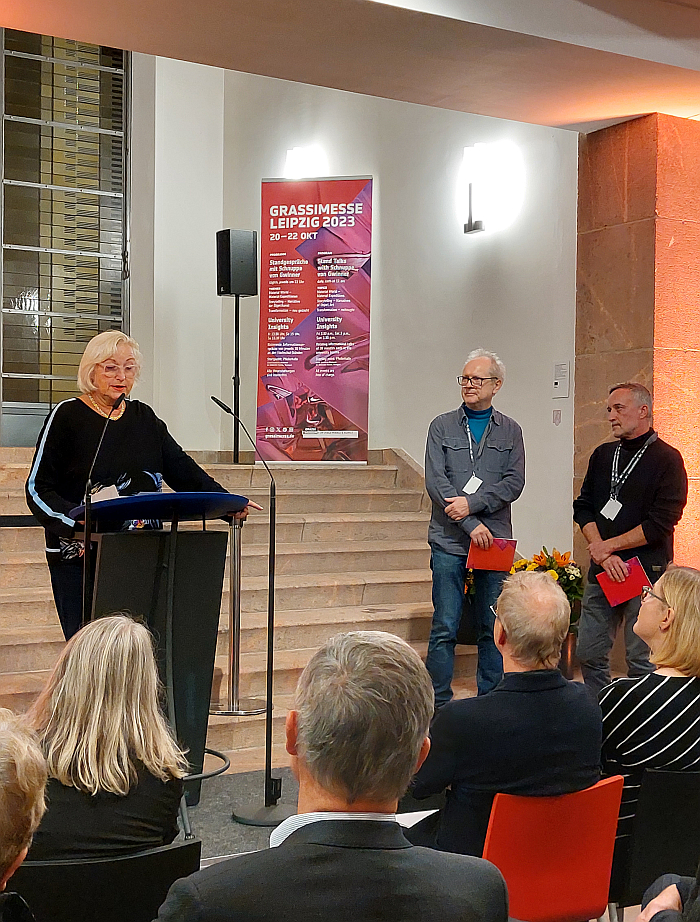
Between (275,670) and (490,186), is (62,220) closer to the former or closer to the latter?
(490,186)

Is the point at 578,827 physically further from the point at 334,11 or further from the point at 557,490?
the point at 557,490

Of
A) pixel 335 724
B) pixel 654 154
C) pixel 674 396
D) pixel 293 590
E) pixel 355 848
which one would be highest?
pixel 654 154

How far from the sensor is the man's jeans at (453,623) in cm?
470

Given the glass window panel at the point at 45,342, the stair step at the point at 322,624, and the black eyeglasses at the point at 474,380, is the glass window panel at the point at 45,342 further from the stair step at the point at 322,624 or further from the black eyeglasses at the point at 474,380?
the black eyeglasses at the point at 474,380

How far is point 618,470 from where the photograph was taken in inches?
181

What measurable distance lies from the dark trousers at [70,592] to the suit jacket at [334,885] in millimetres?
2313

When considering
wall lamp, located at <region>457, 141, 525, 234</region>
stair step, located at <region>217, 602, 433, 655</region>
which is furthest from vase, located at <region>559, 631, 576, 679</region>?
wall lamp, located at <region>457, 141, 525, 234</region>

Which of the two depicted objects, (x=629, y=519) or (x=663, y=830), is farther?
(x=629, y=519)

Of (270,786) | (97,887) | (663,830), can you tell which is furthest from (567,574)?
(97,887)

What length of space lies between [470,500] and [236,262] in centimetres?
374

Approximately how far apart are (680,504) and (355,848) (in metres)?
3.57

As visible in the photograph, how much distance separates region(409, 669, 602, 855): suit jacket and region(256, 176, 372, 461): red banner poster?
5.59 metres

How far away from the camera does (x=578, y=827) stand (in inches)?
81.4

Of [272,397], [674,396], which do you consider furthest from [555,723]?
[272,397]
